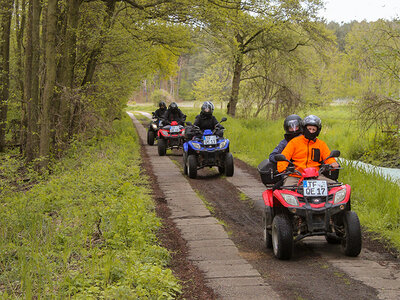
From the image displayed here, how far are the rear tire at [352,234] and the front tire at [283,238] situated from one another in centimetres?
72

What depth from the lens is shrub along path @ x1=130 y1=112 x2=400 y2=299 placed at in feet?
17.1

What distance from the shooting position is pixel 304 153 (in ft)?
23.1

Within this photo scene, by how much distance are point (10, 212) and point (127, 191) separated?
8.40 ft

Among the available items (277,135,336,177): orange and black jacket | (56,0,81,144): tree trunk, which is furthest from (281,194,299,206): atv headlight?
(56,0,81,144): tree trunk

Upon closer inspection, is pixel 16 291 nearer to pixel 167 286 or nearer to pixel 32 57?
pixel 167 286

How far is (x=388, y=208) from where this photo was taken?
8359 mm

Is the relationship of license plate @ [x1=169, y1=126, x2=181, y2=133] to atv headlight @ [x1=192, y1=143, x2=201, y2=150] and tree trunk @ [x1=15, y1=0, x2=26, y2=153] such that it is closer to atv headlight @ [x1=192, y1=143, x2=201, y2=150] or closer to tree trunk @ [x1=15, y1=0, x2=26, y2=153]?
atv headlight @ [x1=192, y1=143, x2=201, y2=150]

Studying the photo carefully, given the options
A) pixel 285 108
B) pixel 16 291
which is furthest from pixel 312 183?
pixel 285 108

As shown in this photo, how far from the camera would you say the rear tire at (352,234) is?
6293 millimetres

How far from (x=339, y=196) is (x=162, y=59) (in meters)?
26.7

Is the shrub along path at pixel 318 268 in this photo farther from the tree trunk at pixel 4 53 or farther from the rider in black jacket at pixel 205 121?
the tree trunk at pixel 4 53

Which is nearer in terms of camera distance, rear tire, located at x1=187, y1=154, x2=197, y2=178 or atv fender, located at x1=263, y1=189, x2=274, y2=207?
atv fender, located at x1=263, y1=189, x2=274, y2=207

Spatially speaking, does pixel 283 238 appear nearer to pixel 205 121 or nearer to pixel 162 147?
pixel 205 121

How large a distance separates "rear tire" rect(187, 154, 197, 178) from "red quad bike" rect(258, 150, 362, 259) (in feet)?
22.1
